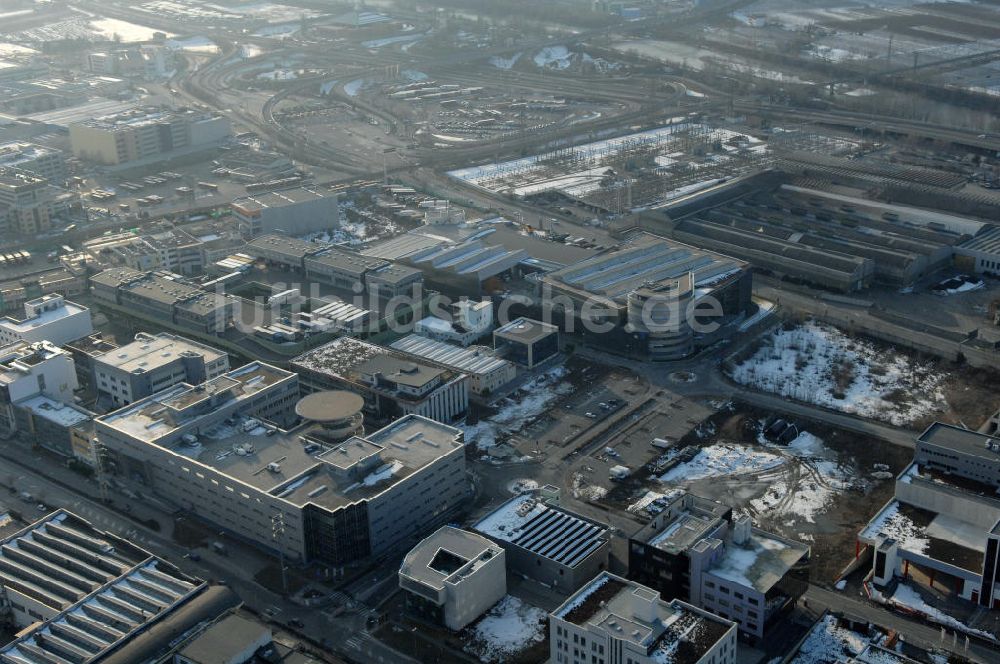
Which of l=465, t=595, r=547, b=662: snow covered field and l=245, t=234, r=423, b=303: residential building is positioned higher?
l=245, t=234, r=423, b=303: residential building

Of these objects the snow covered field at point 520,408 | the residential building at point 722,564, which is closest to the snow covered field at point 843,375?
the snow covered field at point 520,408

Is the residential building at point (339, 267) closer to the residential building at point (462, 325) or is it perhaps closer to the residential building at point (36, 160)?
the residential building at point (462, 325)

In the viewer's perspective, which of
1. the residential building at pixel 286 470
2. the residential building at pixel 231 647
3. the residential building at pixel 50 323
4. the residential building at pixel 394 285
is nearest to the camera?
the residential building at pixel 231 647

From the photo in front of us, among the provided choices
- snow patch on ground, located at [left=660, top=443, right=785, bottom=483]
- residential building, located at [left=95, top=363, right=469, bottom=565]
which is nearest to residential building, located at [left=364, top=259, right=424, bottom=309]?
residential building, located at [left=95, top=363, right=469, bottom=565]

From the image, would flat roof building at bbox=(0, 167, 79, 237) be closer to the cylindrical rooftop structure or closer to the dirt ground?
the cylindrical rooftop structure

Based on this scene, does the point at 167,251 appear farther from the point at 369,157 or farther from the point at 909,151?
the point at 909,151

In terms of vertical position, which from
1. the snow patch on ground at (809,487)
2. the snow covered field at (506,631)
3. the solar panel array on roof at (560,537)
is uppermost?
the solar panel array on roof at (560,537)
